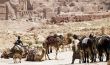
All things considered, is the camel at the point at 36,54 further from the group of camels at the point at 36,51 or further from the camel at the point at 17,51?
the camel at the point at 17,51

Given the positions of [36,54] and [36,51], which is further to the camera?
[36,51]

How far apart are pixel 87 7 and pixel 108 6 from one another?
231 inches

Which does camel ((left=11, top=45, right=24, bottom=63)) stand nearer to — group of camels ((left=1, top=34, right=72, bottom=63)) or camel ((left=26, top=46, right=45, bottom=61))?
group of camels ((left=1, top=34, right=72, bottom=63))

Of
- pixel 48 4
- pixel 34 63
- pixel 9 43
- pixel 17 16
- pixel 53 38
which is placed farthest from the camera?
pixel 48 4

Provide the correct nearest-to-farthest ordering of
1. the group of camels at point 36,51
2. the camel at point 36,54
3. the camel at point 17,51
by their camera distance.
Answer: the camel at point 17,51 → the group of camels at point 36,51 → the camel at point 36,54

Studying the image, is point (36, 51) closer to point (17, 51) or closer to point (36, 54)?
point (36, 54)

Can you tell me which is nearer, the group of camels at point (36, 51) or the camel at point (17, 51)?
the camel at point (17, 51)

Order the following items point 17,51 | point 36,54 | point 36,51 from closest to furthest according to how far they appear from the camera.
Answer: point 17,51 < point 36,54 < point 36,51

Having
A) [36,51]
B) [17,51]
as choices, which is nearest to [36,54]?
[36,51]

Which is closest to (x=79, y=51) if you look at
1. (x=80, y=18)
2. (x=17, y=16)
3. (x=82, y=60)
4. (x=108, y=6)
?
(x=82, y=60)

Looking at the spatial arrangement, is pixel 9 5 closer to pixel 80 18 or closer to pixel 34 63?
pixel 80 18

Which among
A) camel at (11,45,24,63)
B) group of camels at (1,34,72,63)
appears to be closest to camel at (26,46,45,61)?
group of camels at (1,34,72,63)

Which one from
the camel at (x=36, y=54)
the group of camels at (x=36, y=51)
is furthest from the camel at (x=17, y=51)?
the camel at (x=36, y=54)

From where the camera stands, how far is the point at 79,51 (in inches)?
1089
